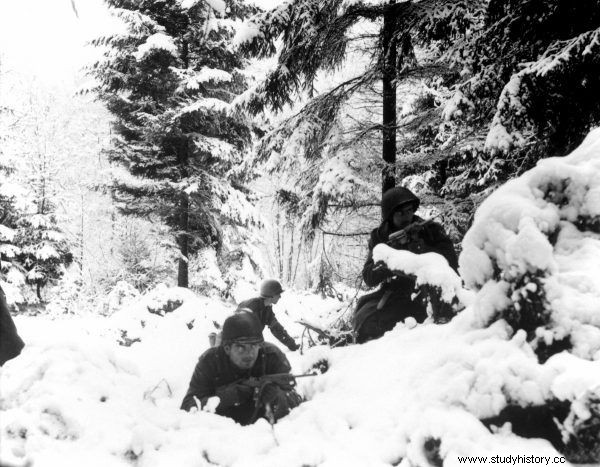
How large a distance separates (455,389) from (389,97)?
18.2 feet

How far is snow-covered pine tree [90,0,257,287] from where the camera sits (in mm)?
12289

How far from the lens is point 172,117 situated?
11961 millimetres

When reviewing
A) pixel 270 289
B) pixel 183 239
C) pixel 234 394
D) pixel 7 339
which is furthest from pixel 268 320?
pixel 183 239

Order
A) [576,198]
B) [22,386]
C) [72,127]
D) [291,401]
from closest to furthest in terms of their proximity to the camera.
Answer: [576,198]
[22,386]
[291,401]
[72,127]

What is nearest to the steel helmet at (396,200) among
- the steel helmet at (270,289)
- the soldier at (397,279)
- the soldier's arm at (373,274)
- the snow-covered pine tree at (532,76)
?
the soldier at (397,279)

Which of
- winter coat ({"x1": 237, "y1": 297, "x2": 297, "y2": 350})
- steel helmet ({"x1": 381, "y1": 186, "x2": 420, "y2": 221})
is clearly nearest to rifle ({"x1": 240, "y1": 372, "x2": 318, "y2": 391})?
steel helmet ({"x1": 381, "y1": 186, "x2": 420, "y2": 221})

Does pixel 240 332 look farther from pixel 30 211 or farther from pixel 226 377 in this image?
pixel 30 211

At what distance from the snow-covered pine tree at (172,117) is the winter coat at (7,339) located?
29.1 ft

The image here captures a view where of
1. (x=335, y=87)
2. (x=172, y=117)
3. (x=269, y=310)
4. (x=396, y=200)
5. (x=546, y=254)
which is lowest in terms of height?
(x=269, y=310)

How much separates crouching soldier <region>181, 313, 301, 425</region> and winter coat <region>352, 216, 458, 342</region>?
0.89 m

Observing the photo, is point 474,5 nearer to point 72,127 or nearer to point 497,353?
point 497,353

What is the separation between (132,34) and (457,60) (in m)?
11.5

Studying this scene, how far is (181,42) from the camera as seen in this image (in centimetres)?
1281

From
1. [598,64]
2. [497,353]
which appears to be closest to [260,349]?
[497,353]
